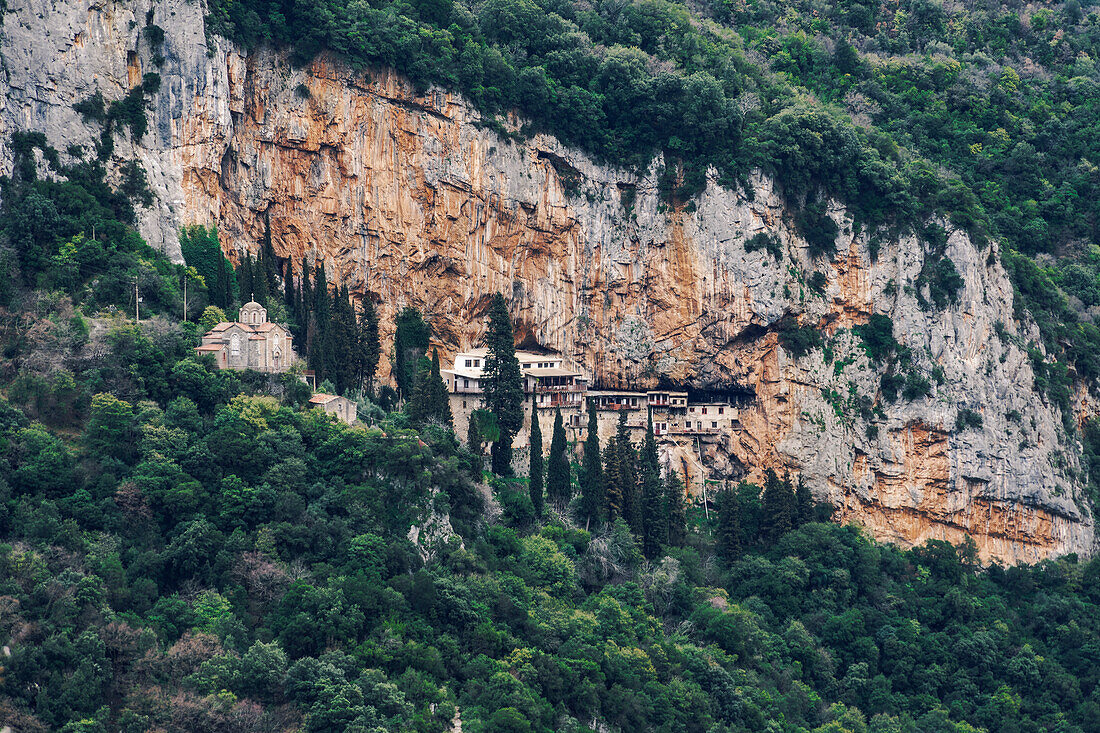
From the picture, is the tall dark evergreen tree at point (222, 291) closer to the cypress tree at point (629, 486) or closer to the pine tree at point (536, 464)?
the pine tree at point (536, 464)

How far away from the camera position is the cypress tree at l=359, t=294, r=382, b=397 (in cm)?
6900

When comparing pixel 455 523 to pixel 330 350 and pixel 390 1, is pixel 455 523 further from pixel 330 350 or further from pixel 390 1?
pixel 390 1

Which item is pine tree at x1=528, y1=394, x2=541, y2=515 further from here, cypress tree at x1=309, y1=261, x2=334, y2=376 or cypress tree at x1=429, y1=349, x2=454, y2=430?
cypress tree at x1=309, y1=261, x2=334, y2=376

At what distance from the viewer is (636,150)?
79000mm

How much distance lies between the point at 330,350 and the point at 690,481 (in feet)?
66.3

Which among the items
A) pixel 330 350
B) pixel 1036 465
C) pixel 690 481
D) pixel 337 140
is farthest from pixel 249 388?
pixel 1036 465

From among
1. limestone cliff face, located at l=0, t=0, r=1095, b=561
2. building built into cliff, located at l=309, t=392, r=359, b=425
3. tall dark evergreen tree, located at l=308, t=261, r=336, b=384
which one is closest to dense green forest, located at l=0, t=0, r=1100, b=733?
tall dark evergreen tree, located at l=308, t=261, r=336, b=384

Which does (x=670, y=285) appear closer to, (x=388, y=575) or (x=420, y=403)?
(x=420, y=403)

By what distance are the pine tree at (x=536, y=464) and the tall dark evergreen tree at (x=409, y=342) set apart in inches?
234

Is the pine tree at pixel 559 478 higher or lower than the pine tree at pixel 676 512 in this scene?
higher

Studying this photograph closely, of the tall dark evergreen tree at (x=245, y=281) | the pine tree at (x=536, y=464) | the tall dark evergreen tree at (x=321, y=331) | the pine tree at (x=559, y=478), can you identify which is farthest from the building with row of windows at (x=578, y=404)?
the tall dark evergreen tree at (x=245, y=281)

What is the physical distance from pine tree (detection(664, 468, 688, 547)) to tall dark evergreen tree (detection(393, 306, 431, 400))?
13199 mm

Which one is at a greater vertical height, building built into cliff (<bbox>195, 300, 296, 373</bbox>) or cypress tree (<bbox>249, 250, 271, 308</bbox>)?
cypress tree (<bbox>249, 250, 271, 308</bbox>)

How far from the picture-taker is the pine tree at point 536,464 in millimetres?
67875
